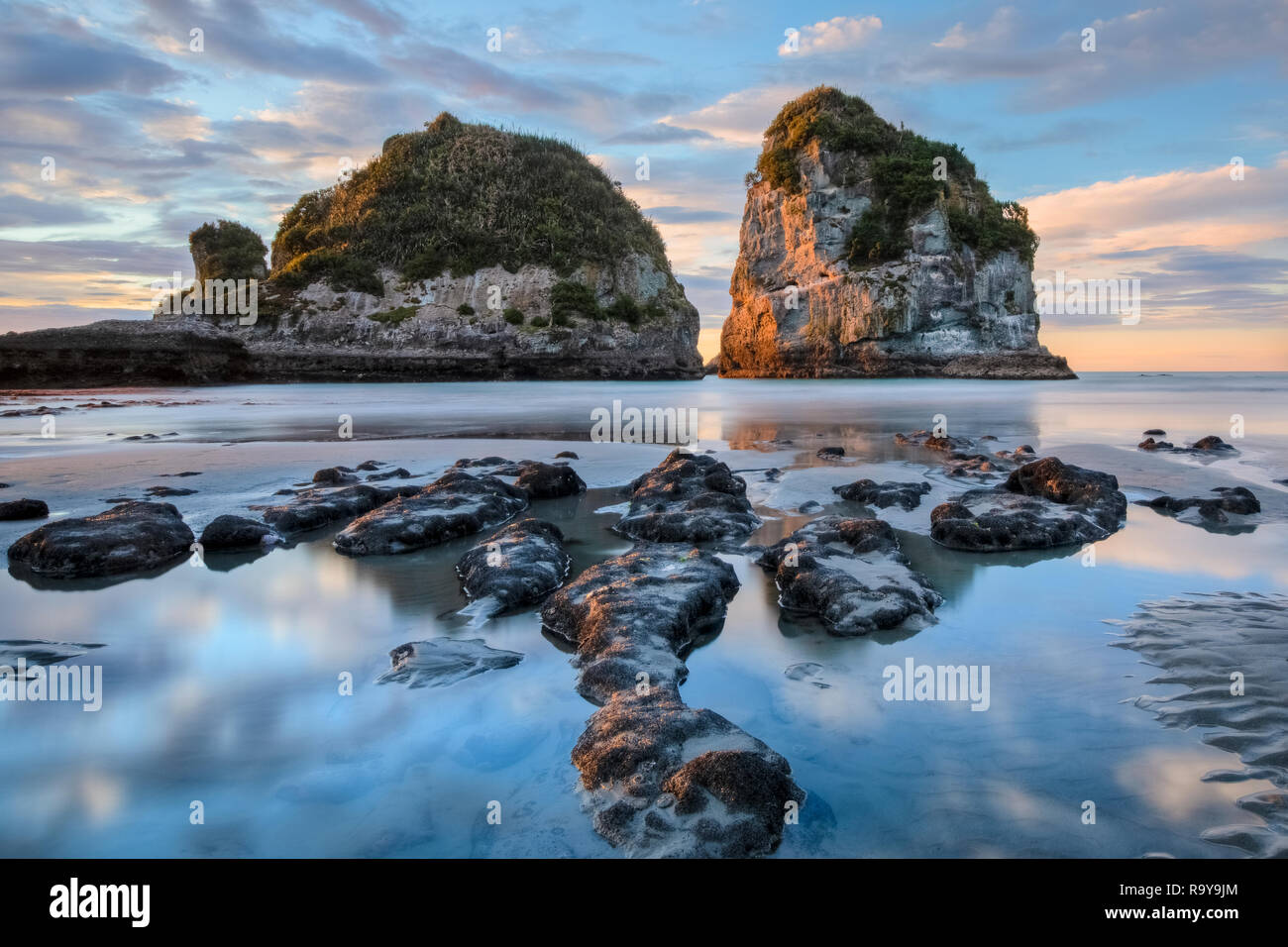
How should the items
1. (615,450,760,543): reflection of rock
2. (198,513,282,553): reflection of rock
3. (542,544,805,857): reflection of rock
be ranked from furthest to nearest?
(615,450,760,543): reflection of rock, (198,513,282,553): reflection of rock, (542,544,805,857): reflection of rock

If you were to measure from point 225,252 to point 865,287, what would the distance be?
5310 cm

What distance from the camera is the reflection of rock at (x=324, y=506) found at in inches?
282

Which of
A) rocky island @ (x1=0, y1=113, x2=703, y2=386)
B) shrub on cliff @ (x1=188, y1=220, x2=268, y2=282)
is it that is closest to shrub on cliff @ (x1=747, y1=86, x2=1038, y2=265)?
rocky island @ (x1=0, y1=113, x2=703, y2=386)

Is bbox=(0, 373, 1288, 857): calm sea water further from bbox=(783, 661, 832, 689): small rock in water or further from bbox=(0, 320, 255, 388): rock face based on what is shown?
bbox=(0, 320, 255, 388): rock face

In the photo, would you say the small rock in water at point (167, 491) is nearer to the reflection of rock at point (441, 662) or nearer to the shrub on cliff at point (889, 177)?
the reflection of rock at point (441, 662)

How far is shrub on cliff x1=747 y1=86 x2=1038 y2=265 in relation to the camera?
195 ft

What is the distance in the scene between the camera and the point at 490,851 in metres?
2.48

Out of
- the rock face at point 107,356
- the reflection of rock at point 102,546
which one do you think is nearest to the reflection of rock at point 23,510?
the reflection of rock at point 102,546

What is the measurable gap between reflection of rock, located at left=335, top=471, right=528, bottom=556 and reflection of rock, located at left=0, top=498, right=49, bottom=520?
135 inches

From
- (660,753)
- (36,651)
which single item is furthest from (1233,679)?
(36,651)

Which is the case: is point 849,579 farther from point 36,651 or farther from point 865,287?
point 865,287

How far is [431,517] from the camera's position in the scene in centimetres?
687

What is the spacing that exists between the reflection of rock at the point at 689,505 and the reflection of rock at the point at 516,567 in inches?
43.4
